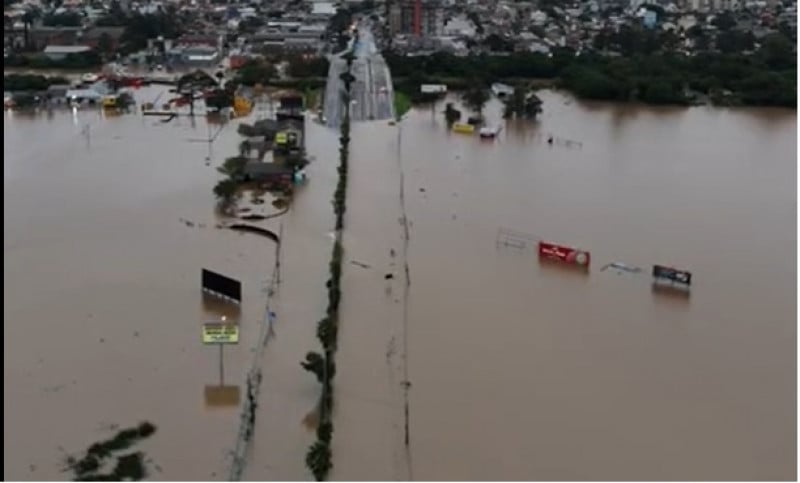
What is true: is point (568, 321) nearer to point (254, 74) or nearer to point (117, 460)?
point (117, 460)

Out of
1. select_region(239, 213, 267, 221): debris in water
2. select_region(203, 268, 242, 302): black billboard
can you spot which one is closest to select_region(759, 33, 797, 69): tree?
select_region(239, 213, 267, 221): debris in water

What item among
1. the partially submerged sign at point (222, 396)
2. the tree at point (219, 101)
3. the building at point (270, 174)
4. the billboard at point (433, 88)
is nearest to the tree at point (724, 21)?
the billboard at point (433, 88)

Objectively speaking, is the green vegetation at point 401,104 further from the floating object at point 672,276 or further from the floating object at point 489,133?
the floating object at point 672,276

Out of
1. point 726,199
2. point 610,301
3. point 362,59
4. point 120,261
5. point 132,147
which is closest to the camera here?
point 610,301

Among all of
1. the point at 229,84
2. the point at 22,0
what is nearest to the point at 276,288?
the point at 229,84

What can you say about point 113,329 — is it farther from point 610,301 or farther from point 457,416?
point 610,301

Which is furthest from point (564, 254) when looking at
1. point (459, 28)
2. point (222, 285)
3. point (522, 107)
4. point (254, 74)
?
point (459, 28)

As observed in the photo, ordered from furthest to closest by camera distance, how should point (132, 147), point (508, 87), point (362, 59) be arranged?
point (362, 59) → point (508, 87) → point (132, 147)
